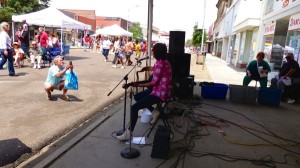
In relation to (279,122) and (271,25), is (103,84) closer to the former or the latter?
(279,122)

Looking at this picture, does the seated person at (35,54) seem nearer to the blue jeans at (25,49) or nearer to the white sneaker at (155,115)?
the blue jeans at (25,49)

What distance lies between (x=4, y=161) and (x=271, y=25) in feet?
45.7

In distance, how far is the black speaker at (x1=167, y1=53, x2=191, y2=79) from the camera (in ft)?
26.6

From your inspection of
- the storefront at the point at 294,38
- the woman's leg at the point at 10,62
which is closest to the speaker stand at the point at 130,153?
the woman's leg at the point at 10,62

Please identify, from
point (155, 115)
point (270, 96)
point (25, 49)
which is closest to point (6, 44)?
point (25, 49)

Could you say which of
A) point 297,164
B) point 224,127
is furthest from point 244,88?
point 297,164

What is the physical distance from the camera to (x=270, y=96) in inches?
302

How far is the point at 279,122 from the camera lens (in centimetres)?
613

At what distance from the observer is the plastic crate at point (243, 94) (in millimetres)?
7656

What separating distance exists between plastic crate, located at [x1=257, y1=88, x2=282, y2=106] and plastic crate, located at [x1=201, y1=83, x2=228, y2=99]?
1029 millimetres

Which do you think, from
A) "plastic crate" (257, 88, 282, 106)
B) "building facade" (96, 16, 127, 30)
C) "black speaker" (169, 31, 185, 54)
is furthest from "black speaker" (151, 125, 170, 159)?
"building facade" (96, 16, 127, 30)

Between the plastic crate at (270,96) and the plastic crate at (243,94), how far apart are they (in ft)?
0.79

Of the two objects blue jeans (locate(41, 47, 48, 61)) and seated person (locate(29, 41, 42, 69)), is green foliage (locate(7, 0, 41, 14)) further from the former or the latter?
seated person (locate(29, 41, 42, 69))

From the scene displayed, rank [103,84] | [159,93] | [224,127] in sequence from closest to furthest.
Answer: [159,93] → [224,127] → [103,84]
